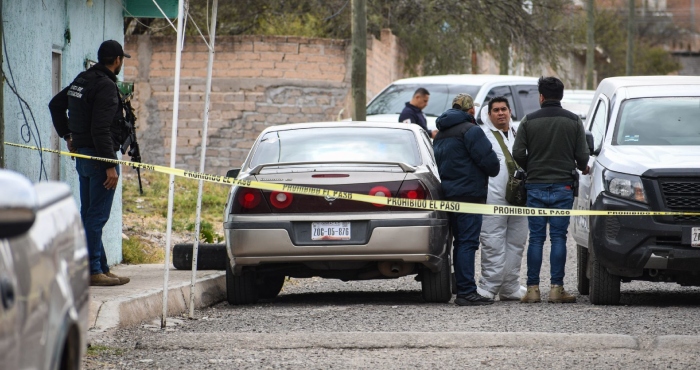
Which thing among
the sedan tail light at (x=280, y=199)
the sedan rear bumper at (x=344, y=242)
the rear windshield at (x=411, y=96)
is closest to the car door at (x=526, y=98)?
the rear windshield at (x=411, y=96)

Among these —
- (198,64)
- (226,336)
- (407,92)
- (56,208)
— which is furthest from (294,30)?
(56,208)

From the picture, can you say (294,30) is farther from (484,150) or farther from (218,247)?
(484,150)

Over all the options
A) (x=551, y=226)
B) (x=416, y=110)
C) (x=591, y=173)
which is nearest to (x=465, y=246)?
(x=551, y=226)

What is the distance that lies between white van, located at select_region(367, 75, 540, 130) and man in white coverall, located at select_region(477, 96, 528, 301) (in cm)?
790

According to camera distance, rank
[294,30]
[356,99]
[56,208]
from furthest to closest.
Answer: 1. [294,30]
2. [356,99]
3. [56,208]

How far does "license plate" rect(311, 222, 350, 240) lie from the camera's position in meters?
9.21

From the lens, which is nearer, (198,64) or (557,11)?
(198,64)

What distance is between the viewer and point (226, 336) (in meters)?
7.56

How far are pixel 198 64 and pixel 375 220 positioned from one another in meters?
13.8

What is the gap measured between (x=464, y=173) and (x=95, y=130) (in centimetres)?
287

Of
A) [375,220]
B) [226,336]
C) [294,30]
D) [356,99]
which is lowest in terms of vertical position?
[226,336]


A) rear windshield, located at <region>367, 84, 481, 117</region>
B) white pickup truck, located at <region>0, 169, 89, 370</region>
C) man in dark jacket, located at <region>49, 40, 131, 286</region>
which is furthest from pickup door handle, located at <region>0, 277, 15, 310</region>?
rear windshield, located at <region>367, 84, 481, 117</region>

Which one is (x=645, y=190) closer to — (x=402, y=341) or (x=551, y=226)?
(x=551, y=226)

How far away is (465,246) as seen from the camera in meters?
9.86
